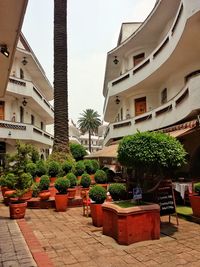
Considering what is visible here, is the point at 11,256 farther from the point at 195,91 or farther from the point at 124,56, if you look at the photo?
the point at 124,56

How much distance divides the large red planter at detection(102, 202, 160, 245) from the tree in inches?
41.5

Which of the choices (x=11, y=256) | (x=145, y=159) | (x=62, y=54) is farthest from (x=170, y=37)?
(x=11, y=256)

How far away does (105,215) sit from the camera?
26.6 ft

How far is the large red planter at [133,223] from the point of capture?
7.23 m

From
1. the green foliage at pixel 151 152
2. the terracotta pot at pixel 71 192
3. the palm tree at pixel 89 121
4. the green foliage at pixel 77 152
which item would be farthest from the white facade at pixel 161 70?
the palm tree at pixel 89 121

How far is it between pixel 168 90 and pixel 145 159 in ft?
Result: 41.8

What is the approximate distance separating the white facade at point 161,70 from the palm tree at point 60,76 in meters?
5.39

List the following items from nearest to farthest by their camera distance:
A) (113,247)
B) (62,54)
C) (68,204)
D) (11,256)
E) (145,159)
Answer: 1. (11,256)
2. (113,247)
3. (145,159)
4. (68,204)
5. (62,54)

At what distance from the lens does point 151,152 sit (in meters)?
7.96

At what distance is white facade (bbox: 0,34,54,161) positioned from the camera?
82.1ft

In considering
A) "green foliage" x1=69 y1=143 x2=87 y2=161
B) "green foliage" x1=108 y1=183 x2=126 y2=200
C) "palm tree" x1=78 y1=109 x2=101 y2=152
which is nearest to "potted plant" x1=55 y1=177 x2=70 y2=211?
"green foliage" x1=108 y1=183 x2=126 y2=200

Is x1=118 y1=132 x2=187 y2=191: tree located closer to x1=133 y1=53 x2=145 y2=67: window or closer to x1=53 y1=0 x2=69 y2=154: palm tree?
x1=53 y1=0 x2=69 y2=154: palm tree

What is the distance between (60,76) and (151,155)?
12920 mm

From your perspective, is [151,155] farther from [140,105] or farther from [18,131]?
[18,131]
